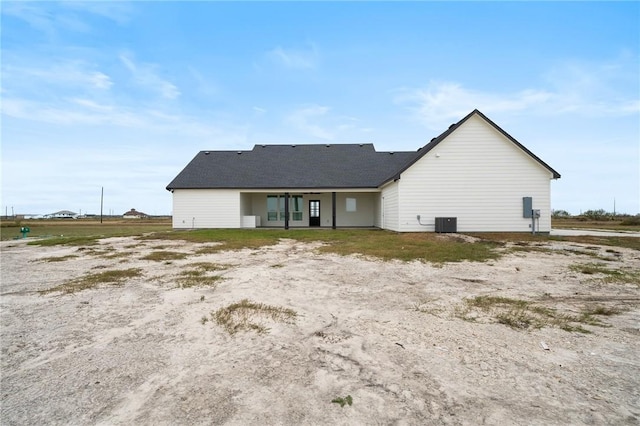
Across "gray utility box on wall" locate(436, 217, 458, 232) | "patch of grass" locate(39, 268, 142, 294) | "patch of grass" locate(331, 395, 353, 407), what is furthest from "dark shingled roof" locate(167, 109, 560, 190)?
"patch of grass" locate(331, 395, 353, 407)

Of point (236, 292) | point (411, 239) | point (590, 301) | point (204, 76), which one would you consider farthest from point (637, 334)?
point (204, 76)

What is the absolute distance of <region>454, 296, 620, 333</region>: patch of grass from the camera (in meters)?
4.27

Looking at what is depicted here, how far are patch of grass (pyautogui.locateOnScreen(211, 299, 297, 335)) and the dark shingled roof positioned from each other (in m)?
16.9

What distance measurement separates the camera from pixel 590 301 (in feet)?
17.7

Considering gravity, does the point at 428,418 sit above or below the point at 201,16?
below

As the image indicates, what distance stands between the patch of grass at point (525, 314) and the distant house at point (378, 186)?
39.7 ft

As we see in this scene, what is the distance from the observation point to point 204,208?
897 inches

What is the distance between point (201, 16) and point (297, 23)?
4.91 meters

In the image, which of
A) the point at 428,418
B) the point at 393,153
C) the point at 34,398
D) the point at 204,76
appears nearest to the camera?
the point at 428,418

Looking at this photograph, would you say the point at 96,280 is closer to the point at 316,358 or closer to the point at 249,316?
the point at 249,316

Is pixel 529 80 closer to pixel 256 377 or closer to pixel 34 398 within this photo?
pixel 256 377

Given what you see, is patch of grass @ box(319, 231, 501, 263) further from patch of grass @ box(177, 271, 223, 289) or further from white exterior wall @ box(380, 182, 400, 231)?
patch of grass @ box(177, 271, 223, 289)

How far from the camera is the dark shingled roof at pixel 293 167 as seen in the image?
2270cm

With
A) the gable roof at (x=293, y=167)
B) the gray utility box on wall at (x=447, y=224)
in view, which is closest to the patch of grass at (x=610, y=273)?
the gray utility box on wall at (x=447, y=224)
